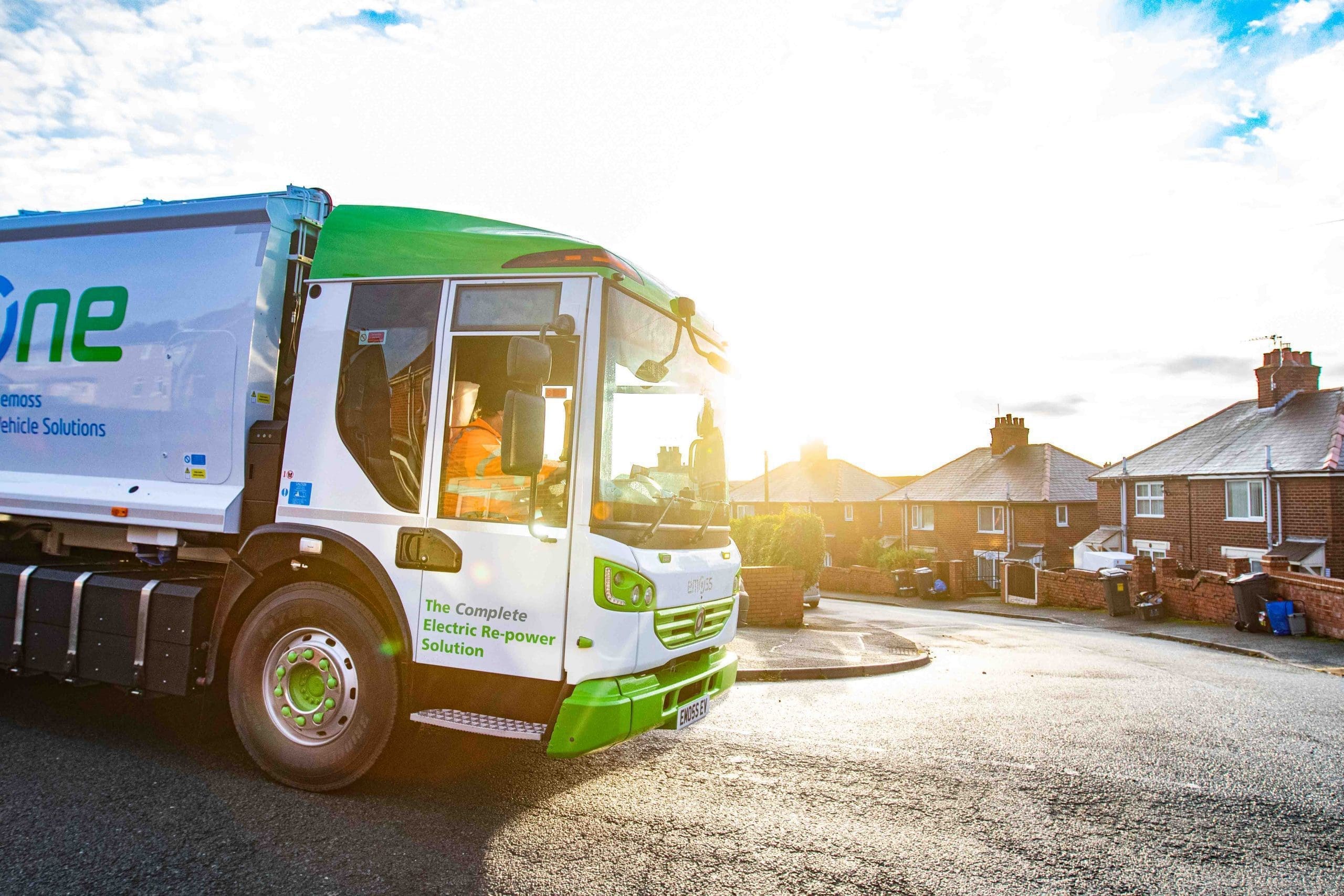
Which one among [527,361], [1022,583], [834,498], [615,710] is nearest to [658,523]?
[615,710]

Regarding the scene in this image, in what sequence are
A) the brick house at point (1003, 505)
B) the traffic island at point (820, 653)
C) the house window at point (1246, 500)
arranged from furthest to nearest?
the brick house at point (1003, 505) → the house window at point (1246, 500) → the traffic island at point (820, 653)

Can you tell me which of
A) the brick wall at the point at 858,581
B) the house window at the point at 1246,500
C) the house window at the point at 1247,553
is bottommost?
the brick wall at the point at 858,581

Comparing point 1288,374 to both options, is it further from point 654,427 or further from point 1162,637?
point 654,427

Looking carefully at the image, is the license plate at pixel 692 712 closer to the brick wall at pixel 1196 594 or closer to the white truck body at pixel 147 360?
the white truck body at pixel 147 360

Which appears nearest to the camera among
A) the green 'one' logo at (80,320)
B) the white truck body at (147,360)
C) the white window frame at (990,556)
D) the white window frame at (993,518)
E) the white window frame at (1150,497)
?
the white truck body at (147,360)

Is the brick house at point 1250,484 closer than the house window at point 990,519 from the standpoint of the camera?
Yes

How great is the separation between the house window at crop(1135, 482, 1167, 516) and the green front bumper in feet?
112

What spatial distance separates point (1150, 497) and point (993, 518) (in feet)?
37.2

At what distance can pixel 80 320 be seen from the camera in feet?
18.4

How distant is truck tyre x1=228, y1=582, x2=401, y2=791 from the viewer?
421 centimetres

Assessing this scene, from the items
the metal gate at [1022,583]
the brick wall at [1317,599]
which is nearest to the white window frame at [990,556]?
the metal gate at [1022,583]

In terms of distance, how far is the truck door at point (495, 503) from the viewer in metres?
4.07

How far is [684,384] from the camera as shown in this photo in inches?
201

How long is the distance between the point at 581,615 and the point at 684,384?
5.56 ft
